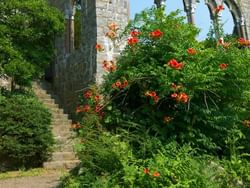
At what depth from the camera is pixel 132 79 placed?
441cm

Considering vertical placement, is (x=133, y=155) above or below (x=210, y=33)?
below

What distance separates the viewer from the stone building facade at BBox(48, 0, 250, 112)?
28.8 ft

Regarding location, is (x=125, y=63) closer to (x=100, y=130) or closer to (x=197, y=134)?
(x=100, y=130)

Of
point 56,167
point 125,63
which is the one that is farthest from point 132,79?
point 56,167

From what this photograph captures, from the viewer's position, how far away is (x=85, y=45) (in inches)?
364

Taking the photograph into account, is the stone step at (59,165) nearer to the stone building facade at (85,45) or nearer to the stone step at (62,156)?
the stone step at (62,156)

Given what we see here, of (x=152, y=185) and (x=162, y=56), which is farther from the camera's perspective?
(x=162, y=56)

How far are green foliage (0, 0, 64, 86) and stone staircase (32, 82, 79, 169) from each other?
1328 millimetres

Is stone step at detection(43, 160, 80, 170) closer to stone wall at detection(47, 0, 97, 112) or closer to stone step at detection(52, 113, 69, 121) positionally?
stone wall at detection(47, 0, 97, 112)

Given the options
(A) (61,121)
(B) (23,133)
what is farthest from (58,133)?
(B) (23,133)

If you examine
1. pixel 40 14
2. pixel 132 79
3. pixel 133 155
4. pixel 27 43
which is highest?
pixel 40 14

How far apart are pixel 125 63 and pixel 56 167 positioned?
10.9 feet

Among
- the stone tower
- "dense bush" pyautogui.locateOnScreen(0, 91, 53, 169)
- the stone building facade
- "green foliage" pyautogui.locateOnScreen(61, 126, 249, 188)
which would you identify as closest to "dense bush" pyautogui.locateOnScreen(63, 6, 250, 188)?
"green foliage" pyautogui.locateOnScreen(61, 126, 249, 188)

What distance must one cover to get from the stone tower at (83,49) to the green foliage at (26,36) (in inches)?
33.4
